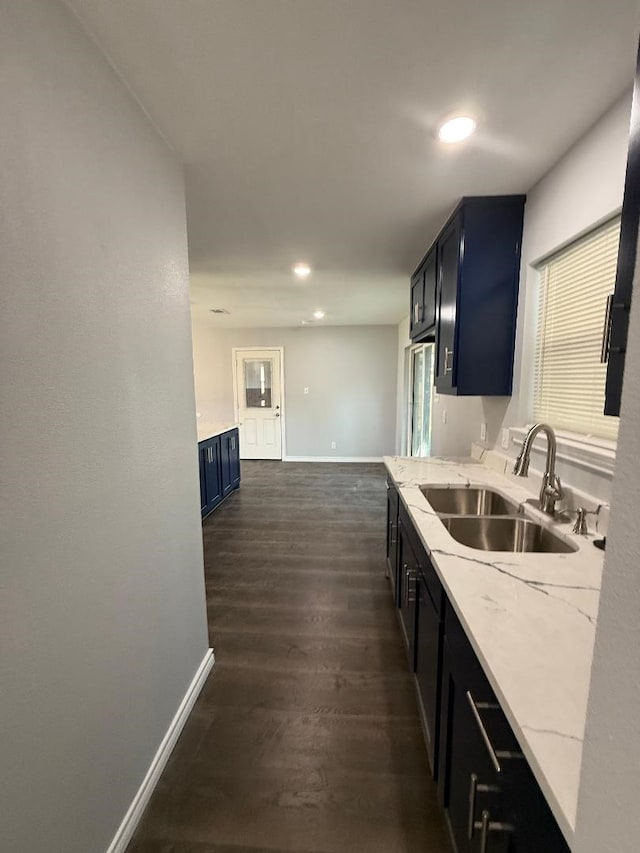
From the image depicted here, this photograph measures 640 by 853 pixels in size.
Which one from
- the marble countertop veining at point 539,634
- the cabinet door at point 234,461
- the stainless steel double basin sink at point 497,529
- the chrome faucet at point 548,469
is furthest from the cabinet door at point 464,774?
the cabinet door at point 234,461

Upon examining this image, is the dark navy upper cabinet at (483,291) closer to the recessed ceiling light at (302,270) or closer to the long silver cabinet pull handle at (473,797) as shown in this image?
the recessed ceiling light at (302,270)

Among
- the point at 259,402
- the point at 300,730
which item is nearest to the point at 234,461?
the point at 259,402

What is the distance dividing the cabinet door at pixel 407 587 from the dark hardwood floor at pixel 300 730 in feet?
0.57

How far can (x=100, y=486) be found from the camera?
3.50 ft

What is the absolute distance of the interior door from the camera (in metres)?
6.58

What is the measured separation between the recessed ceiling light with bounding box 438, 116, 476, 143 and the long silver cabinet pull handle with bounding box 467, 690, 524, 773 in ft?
6.03

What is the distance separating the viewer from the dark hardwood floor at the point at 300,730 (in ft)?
4.01

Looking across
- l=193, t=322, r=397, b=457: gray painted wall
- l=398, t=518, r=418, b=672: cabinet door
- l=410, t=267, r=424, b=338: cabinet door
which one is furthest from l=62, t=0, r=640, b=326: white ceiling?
l=193, t=322, r=397, b=457: gray painted wall

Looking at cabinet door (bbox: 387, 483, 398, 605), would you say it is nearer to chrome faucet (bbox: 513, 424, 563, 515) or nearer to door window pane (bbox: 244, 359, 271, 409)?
chrome faucet (bbox: 513, 424, 563, 515)

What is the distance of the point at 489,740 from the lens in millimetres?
793

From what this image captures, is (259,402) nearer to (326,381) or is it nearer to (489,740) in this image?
(326,381)

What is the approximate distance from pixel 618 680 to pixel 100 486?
1.21 m

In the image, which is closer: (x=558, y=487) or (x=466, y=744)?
(x=466, y=744)

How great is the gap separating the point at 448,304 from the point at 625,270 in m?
1.34
